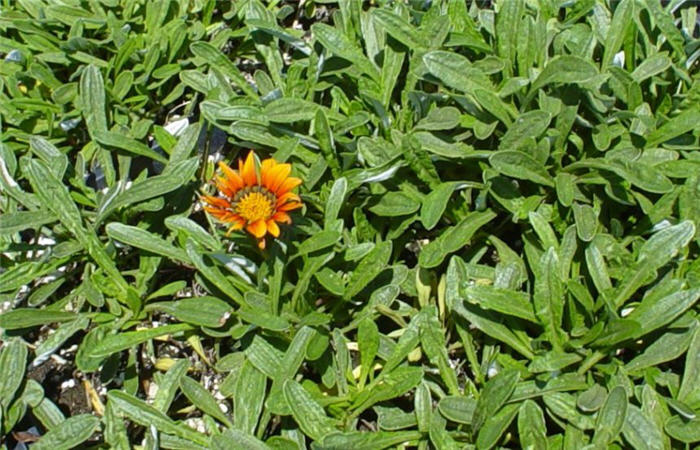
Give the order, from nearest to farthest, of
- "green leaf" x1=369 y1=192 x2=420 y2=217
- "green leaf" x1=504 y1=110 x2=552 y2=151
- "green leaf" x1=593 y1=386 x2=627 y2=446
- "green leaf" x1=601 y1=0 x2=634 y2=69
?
1. "green leaf" x1=593 y1=386 x2=627 y2=446
2. "green leaf" x1=504 y1=110 x2=552 y2=151
3. "green leaf" x1=369 y1=192 x2=420 y2=217
4. "green leaf" x1=601 y1=0 x2=634 y2=69

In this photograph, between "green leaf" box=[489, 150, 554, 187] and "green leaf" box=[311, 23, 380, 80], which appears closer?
"green leaf" box=[489, 150, 554, 187]

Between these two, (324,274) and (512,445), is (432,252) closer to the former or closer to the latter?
(324,274)

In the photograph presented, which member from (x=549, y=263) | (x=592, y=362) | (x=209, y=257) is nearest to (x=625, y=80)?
(x=549, y=263)

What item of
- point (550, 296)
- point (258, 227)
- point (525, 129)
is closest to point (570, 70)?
point (525, 129)

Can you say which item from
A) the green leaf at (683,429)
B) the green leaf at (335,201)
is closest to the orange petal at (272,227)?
the green leaf at (335,201)

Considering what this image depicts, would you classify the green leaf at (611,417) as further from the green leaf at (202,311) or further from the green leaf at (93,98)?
the green leaf at (93,98)

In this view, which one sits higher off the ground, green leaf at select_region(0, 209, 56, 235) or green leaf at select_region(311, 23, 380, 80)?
green leaf at select_region(311, 23, 380, 80)

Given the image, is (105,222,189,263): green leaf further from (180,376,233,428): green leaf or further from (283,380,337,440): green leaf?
(283,380,337,440): green leaf

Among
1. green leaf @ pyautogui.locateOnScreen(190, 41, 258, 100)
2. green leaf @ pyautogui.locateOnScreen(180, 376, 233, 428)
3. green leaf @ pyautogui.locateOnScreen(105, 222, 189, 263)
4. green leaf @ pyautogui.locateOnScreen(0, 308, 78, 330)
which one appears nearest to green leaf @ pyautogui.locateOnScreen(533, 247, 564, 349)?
green leaf @ pyautogui.locateOnScreen(180, 376, 233, 428)

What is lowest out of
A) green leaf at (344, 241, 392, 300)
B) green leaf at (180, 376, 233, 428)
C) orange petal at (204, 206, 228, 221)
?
green leaf at (180, 376, 233, 428)
